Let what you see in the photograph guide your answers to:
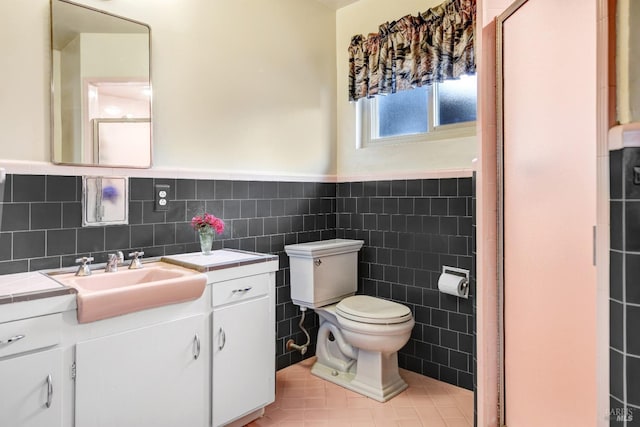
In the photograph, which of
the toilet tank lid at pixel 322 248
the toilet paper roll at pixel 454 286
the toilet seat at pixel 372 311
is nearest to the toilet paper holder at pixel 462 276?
the toilet paper roll at pixel 454 286

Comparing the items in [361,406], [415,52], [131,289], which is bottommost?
[361,406]

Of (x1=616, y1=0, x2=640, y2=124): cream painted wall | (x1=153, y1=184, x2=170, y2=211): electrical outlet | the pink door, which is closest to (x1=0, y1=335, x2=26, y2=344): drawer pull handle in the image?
(x1=153, y1=184, x2=170, y2=211): electrical outlet

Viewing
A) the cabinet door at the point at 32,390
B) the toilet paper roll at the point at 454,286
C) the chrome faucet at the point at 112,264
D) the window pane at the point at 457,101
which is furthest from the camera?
the window pane at the point at 457,101

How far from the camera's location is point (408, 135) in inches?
116

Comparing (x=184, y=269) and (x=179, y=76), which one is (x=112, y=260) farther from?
(x=179, y=76)

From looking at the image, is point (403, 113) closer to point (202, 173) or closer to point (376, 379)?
point (202, 173)

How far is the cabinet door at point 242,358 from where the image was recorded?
A: 6.57 feet

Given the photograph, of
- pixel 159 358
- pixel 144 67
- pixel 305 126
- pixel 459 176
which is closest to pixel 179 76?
pixel 144 67

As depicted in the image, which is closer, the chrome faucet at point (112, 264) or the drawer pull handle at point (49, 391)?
the drawer pull handle at point (49, 391)

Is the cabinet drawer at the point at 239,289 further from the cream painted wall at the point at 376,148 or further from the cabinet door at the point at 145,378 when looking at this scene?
the cream painted wall at the point at 376,148

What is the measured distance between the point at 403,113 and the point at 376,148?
32 centimetres

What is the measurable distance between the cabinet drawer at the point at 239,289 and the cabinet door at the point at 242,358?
32mm

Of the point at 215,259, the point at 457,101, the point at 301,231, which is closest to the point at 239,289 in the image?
the point at 215,259

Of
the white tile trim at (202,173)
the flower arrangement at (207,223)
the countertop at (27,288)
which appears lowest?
the countertop at (27,288)
